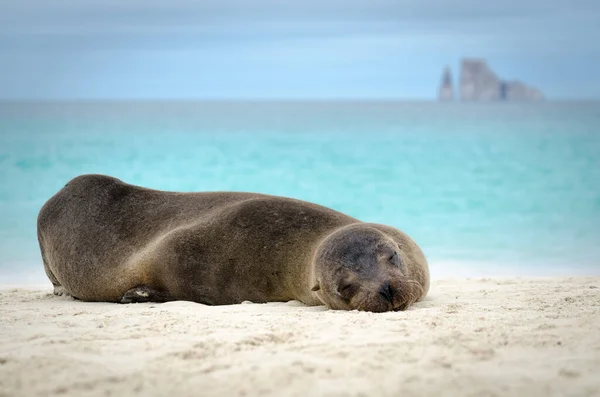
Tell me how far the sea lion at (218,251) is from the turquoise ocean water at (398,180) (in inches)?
134

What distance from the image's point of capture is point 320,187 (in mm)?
22969

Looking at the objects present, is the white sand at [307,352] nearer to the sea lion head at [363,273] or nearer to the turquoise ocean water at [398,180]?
the sea lion head at [363,273]

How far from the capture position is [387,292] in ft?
18.3

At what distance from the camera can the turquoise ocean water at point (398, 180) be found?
12719mm

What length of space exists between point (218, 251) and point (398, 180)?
1881 centimetres

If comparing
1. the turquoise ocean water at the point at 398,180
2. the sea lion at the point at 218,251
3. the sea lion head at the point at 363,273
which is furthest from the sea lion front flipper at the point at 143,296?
the turquoise ocean water at the point at 398,180

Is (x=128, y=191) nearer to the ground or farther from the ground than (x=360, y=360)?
farther from the ground

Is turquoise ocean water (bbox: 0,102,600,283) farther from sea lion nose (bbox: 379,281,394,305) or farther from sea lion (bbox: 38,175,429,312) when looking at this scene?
sea lion nose (bbox: 379,281,394,305)

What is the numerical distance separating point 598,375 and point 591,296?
7.61 feet

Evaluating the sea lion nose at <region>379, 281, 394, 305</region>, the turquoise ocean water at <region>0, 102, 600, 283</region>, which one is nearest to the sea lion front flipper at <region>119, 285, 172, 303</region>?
the sea lion nose at <region>379, 281, 394, 305</region>

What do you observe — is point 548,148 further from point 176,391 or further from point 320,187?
point 176,391

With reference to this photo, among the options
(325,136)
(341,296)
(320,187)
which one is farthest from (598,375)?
(325,136)

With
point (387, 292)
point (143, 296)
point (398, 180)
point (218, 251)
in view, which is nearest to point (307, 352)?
point (387, 292)

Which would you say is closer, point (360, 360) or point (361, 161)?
point (360, 360)
